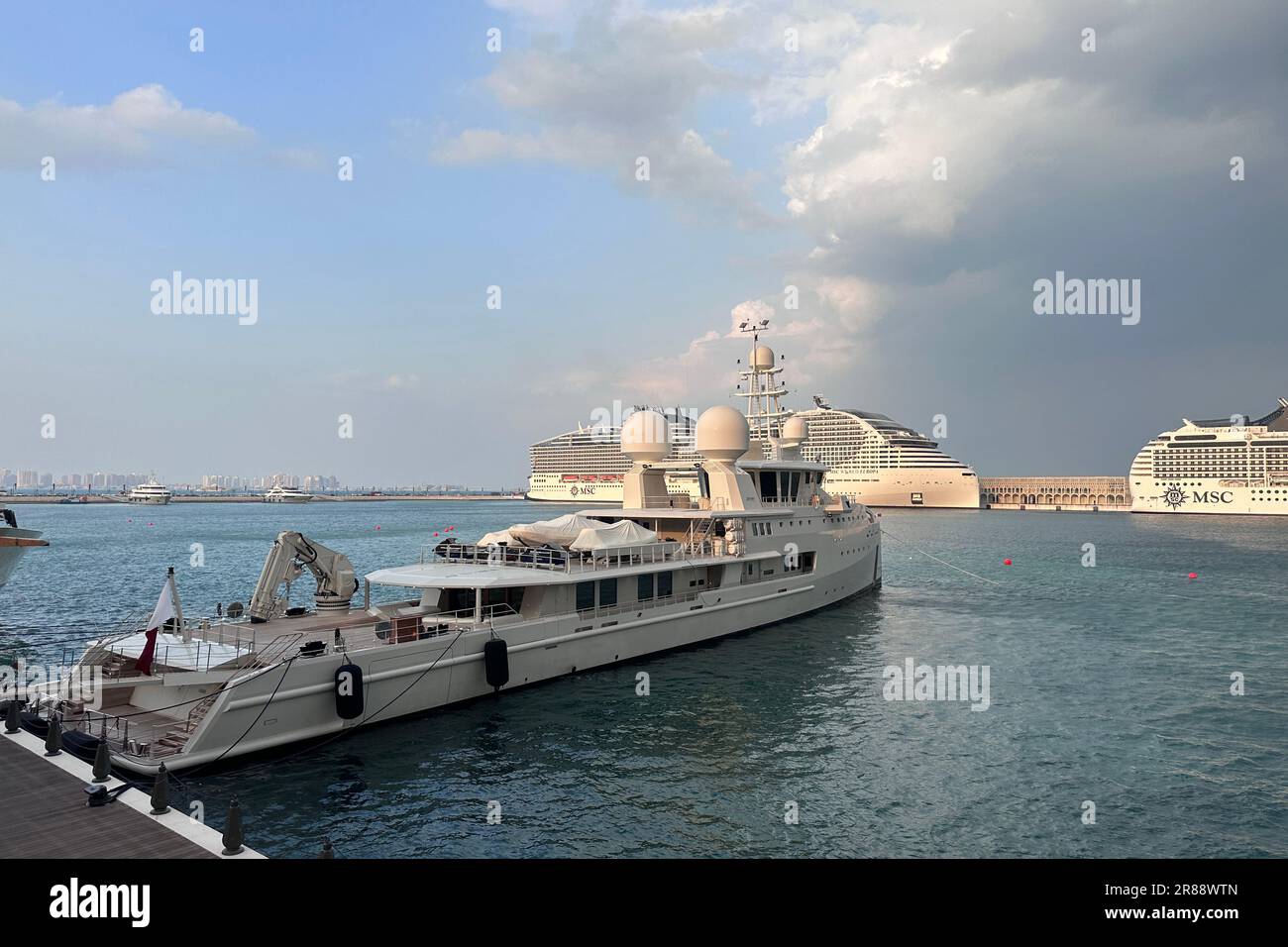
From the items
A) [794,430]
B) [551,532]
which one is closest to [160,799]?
[551,532]

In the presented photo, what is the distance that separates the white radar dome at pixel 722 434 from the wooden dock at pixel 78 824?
79.9ft

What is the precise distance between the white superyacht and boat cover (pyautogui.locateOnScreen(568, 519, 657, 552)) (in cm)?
6

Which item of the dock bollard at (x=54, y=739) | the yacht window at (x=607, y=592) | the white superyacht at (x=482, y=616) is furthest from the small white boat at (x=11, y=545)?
the yacht window at (x=607, y=592)

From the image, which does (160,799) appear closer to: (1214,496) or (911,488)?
(911,488)

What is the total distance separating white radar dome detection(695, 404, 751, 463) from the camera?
107ft

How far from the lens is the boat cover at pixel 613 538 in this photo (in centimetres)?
2558

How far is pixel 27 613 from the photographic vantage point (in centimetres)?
3653

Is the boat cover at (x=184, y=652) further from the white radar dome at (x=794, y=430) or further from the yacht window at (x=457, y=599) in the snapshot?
the white radar dome at (x=794, y=430)

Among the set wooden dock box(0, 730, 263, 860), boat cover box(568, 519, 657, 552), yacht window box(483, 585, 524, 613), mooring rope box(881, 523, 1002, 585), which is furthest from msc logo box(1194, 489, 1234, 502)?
wooden dock box(0, 730, 263, 860)

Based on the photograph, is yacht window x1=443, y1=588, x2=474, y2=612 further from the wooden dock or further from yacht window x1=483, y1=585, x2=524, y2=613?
the wooden dock

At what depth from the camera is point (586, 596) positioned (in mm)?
24734

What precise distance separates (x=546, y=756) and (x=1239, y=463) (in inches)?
5815
